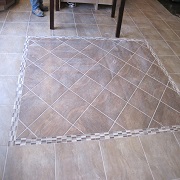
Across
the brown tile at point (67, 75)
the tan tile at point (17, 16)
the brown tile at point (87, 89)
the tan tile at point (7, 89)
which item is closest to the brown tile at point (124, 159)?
the brown tile at point (87, 89)

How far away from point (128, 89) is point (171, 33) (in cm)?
144

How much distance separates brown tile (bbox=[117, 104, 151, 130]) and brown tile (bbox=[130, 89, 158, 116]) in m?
0.06

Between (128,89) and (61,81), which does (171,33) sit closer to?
(128,89)

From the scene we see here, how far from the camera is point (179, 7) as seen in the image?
12.2 feet

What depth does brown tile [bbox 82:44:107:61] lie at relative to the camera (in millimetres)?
2250

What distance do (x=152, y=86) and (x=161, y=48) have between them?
77 centimetres

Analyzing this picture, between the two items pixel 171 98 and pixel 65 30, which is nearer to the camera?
pixel 171 98

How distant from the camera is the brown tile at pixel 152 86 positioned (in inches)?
75.3

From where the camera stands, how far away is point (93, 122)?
5.20 feet

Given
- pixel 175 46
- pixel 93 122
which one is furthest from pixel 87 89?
pixel 175 46

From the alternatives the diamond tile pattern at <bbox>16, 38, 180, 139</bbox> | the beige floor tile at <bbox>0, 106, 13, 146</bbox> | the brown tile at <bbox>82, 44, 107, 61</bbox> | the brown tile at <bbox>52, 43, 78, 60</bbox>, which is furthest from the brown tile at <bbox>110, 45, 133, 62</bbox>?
the beige floor tile at <bbox>0, 106, 13, 146</bbox>

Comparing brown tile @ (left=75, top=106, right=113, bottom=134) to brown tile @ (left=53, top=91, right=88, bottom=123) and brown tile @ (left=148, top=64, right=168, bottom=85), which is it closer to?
brown tile @ (left=53, top=91, right=88, bottom=123)

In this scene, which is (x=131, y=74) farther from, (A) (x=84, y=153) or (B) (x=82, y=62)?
(A) (x=84, y=153)

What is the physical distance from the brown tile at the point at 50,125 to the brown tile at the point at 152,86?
821 millimetres
